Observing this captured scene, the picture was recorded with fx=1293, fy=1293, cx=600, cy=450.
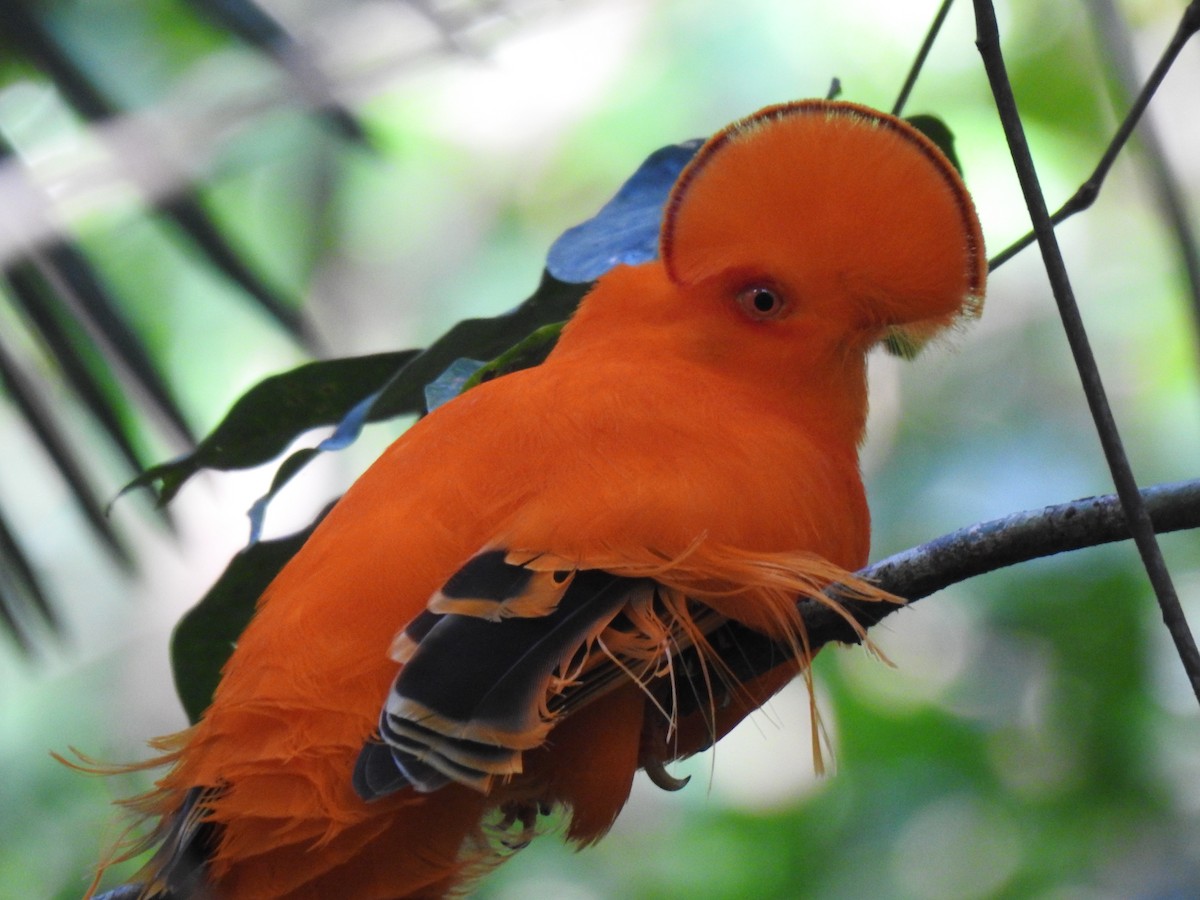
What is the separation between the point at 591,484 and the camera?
1383 mm

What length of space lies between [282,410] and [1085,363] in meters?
1.15

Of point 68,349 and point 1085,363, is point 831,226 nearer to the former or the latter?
point 1085,363

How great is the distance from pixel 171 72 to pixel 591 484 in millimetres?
1615

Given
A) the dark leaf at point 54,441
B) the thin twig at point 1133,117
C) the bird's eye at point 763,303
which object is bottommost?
the thin twig at point 1133,117

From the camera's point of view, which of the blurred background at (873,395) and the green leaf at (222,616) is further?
the blurred background at (873,395)

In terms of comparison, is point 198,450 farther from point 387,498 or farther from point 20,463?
point 20,463

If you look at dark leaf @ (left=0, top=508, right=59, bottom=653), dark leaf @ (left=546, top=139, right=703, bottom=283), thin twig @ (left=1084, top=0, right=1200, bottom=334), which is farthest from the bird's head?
dark leaf @ (left=0, top=508, right=59, bottom=653)

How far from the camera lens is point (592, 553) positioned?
130cm

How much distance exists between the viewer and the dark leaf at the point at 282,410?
1.71m

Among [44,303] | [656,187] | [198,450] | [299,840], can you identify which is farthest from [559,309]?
[299,840]

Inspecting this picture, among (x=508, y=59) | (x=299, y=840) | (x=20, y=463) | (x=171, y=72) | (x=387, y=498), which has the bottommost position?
(x=299, y=840)

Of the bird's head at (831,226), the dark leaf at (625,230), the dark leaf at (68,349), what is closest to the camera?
the bird's head at (831,226)

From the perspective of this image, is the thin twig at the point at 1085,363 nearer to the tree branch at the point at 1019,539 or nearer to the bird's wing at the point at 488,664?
the tree branch at the point at 1019,539

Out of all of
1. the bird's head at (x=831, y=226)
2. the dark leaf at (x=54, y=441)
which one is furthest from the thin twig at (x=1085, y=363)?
the dark leaf at (x=54, y=441)
